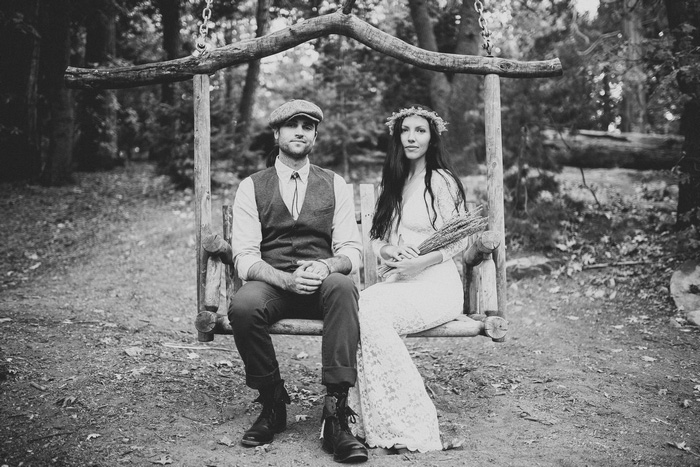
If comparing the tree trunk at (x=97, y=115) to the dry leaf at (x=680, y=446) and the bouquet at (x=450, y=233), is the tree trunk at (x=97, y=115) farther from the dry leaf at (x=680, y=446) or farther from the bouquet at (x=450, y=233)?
the dry leaf at (x=680, y=446)

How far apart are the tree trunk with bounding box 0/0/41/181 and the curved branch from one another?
7.82m

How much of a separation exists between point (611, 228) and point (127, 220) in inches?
287

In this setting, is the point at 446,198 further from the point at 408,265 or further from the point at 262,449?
the point at 262,449

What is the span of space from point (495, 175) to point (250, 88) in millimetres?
8148

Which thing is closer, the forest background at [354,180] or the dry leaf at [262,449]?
the dry leaf at [262,449]

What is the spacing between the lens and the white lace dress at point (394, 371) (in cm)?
333

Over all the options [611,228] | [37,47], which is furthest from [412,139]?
[37,47]

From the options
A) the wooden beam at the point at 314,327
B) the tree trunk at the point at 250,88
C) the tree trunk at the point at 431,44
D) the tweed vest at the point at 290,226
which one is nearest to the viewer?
the wooden beam at the point at 314,327

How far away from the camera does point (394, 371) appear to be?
3.36 m

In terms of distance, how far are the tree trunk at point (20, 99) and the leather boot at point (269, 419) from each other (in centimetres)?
965

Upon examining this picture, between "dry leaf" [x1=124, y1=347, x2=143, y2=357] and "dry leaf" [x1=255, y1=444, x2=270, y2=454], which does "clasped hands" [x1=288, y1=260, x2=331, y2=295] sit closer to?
"dry leaf" [x1=255, y1=444, x2=270, y2=454]

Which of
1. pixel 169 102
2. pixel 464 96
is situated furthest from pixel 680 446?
pixel 169 102

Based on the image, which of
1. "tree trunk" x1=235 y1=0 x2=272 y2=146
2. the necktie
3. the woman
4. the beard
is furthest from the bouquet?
"tree trunk" x1=235 y1=0 x2=272 y2=146

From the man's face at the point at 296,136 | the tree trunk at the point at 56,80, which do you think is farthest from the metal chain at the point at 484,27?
the tree trunk at the point at 56,80
